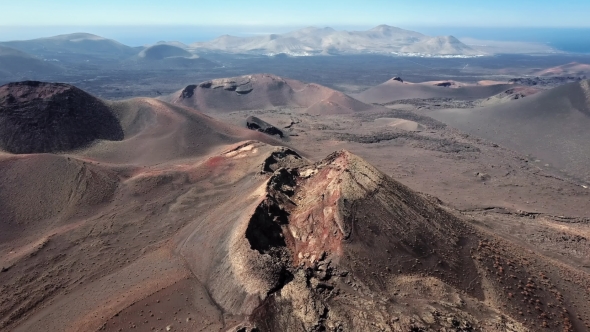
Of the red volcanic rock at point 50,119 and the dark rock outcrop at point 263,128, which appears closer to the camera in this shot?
the red volcanic rock at point 50,119

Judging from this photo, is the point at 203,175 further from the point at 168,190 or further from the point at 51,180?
the point at 51,180

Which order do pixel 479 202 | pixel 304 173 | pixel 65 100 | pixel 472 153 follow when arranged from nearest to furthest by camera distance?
pixel 304 173 < pixel 479 202 < pixel 65 100 < pixel 472 153

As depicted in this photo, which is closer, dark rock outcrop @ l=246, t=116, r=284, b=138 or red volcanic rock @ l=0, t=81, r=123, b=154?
red volcanic rock @ l=0, t=81, r=123, b=154

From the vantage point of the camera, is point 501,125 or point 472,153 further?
point 501,125

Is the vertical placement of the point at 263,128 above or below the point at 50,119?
below

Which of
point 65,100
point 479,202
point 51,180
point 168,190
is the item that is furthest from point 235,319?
point 65,100

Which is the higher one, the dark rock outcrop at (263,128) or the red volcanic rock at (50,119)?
the red volcanic rock at (50,119)

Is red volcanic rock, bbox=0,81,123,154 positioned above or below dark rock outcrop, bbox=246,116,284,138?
above

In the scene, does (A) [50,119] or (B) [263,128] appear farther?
(B) [263,128]
